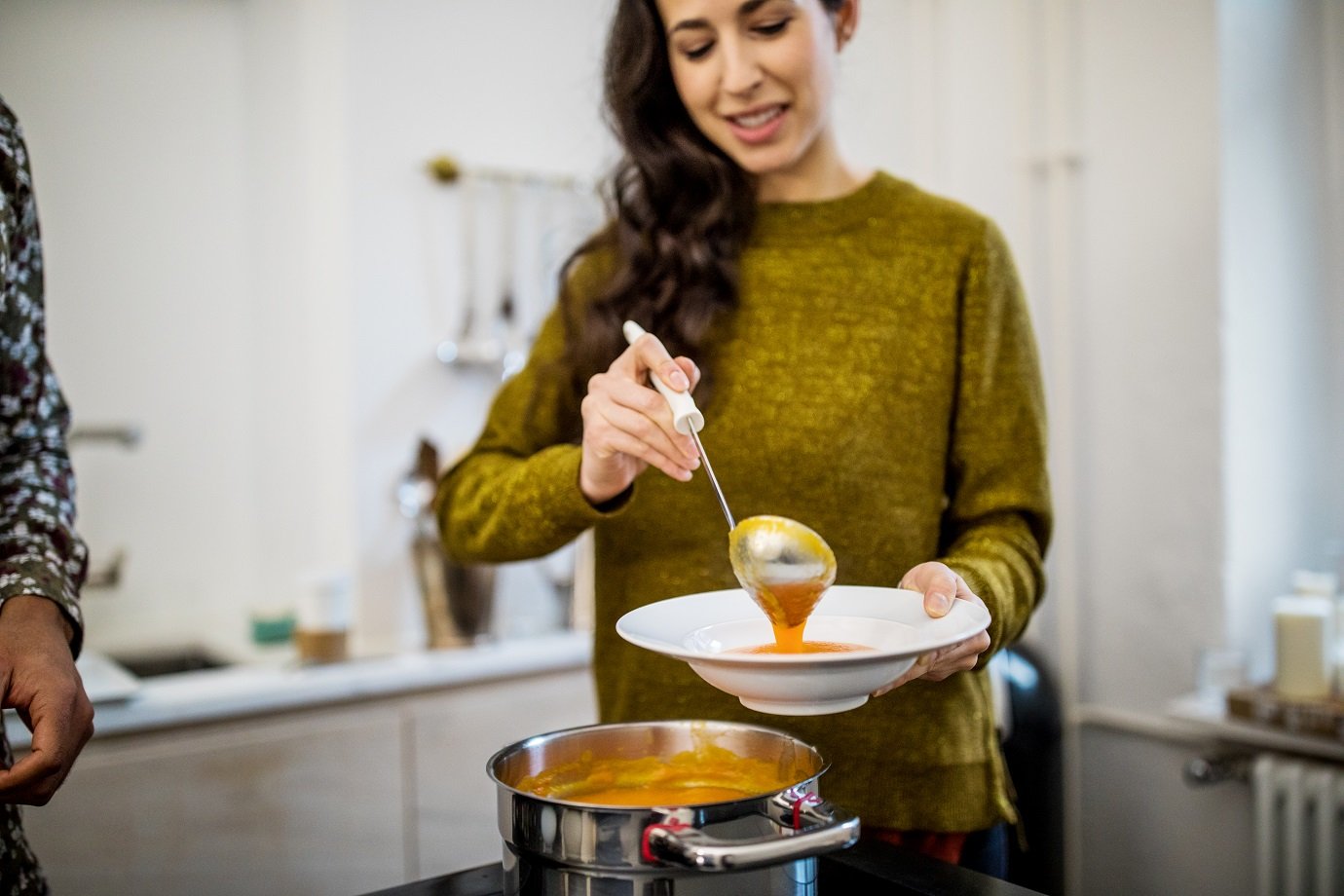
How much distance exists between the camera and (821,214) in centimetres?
122

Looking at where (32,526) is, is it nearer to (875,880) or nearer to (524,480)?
(524,480)

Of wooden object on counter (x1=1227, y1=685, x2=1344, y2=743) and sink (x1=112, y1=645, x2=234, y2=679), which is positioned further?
sink (x1=112, y1=645, x2=234, y2=679)

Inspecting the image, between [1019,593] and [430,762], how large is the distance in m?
1.37

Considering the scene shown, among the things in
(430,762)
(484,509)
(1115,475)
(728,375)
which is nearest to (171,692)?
(430,762)

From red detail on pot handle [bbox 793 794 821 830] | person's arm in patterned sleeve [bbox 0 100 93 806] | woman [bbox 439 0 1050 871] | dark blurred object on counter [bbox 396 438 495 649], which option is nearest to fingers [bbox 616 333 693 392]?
woman [bbox 439 0 1050 871]

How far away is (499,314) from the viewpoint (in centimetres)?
256

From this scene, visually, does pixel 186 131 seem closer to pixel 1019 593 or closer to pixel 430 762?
pixel 430 762

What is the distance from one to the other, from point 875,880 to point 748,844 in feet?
0.79

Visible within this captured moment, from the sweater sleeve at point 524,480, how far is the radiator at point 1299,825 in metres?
1.54

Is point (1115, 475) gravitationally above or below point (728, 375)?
below

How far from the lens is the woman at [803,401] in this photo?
1.10 m

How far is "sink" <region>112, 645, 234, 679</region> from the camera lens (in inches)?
96.3

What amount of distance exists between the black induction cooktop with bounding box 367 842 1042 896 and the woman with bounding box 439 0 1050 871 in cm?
25

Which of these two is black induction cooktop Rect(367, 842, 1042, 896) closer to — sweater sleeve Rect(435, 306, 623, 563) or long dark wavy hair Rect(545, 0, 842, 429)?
sweater sleeve Rect(435, 306, 623, 563)
